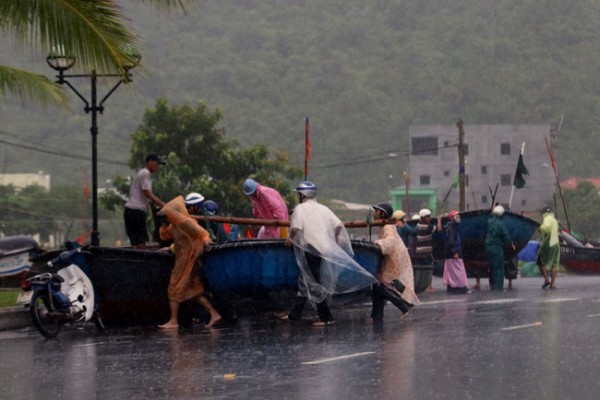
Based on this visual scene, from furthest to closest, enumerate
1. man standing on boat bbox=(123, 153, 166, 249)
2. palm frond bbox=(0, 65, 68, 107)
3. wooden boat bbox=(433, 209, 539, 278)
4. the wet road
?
wooden boat bbox=(433, 209, 539, 278) → palm frond bbox=(0, 65, 68, 107) → man standing on boat bbox=(123, 153, 166, 249) → the wet road

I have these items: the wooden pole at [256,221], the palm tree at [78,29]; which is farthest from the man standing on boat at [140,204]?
the palm tree at [78,29]

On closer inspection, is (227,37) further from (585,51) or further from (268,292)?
(268,292)

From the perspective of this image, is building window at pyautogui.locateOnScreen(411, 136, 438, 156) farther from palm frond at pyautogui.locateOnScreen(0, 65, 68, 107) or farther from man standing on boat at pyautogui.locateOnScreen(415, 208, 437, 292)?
palm frond at pyautogui.locateOnScreen(0, 65, 68, 107)

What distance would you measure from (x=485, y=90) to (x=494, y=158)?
31218 mm

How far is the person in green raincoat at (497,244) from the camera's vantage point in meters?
27.3

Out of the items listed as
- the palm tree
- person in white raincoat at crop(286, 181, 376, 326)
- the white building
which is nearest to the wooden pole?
person in white raincoat at crop(286, 181, 376, 326)

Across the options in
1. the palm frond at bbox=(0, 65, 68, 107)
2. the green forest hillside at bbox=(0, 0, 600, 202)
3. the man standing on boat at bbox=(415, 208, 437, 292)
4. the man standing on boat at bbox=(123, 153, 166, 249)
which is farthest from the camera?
the green forest hillside at bbox=(0, 0, 600, 202)

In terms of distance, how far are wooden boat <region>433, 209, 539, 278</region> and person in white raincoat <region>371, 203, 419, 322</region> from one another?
30.9 feet

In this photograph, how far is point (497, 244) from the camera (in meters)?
27.4

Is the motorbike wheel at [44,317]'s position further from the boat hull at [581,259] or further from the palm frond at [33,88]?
the boat hull at [581,259]

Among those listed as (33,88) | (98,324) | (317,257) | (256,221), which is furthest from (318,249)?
(33,88)

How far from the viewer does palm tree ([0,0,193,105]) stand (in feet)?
54.7

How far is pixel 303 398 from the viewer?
9.61 metres

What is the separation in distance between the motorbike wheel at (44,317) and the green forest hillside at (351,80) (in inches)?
4234
